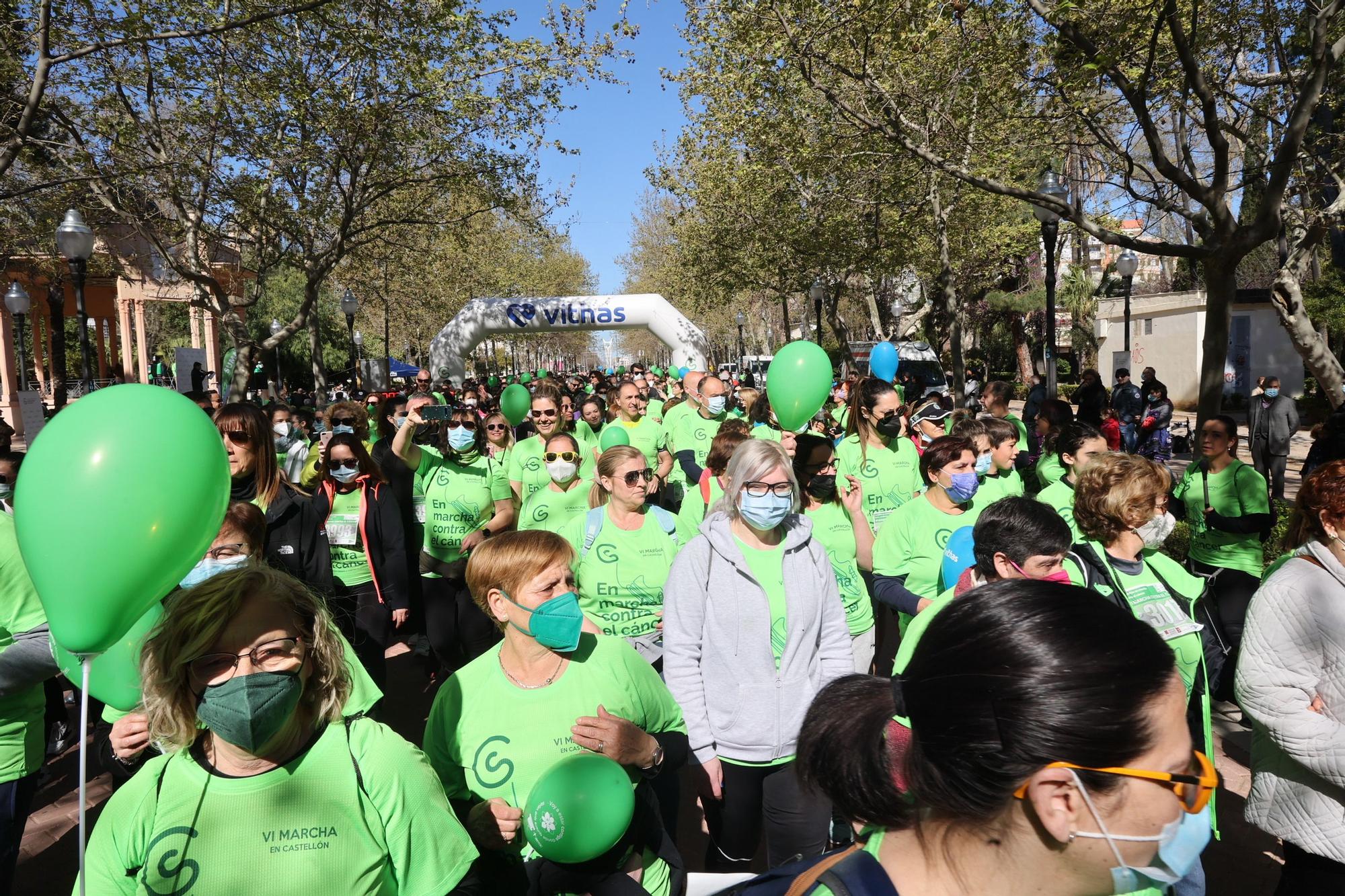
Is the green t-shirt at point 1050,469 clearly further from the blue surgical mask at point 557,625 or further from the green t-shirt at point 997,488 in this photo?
the blue surgical mask at point 557,625

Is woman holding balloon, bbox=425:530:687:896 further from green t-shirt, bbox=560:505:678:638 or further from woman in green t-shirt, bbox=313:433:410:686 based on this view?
woman in green t-shirt, bbox=313:433:410:686

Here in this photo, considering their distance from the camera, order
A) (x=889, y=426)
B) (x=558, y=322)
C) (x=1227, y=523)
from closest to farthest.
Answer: (x=1227, y=523) < (x=889, y=426) < (x=558, y=322)

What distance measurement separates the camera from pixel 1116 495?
3100mm

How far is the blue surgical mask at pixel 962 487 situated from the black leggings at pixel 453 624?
2856 millimetres

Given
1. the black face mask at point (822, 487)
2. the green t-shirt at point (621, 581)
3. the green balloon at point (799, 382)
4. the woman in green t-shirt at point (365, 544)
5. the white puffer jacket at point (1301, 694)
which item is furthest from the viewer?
the green balloon at point (799, 382)

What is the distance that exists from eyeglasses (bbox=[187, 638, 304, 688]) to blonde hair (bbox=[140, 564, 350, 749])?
2 cm

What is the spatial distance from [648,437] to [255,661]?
6.71m

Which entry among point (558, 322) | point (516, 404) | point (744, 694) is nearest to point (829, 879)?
point (744, 694)

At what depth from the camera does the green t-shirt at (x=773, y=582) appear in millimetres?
3111

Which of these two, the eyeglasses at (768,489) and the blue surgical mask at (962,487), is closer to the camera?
the eyeglasses at (768,489)

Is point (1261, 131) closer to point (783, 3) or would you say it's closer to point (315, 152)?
point (783, 3)

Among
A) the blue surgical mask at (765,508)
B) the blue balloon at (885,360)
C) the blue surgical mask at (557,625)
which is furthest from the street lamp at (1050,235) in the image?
the blue surgical mask at (557,625)

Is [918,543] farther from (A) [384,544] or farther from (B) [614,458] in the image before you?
(A) [384,544]

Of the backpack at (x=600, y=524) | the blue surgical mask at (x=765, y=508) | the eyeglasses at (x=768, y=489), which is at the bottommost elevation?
the backpack at (x=600, y=524)
